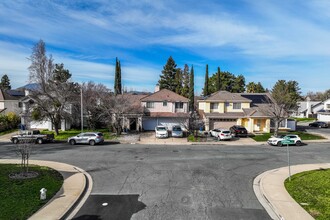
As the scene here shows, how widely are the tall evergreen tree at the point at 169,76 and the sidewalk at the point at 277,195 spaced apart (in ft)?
186

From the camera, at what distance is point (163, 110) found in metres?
39.3

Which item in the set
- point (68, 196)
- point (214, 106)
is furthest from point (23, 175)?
point (214, 106)

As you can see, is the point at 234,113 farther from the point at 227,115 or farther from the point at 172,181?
the point at 172,181

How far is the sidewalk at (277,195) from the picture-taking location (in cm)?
962

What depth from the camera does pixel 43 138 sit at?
28.8 m

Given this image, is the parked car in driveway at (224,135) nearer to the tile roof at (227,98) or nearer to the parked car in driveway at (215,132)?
the parked car in driveway at (215,132)

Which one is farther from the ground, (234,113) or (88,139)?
(234,113)

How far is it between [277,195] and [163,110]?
2856cm

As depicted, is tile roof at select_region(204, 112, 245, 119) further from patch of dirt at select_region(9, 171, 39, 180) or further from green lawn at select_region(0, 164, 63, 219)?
patch of dirt at select_region(9, 171, 39, 180)

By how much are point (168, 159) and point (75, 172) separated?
294 inches

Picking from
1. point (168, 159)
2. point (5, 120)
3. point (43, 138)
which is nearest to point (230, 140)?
point (168, 159)

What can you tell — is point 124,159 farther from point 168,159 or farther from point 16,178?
point 16,178

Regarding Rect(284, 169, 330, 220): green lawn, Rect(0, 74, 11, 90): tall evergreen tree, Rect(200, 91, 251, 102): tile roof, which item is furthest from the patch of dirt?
Rect(0, 74, 11, 90): tall evergreen tree

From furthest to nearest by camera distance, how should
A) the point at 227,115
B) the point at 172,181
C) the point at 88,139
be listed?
the point at 227,115 → the point at 88,139 → the point at 172,181
